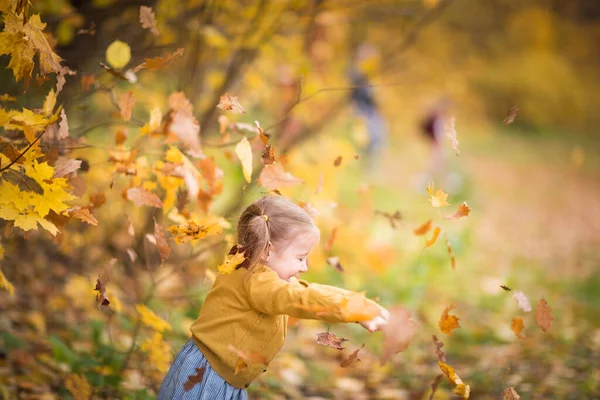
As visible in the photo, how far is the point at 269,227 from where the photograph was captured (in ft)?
4.98

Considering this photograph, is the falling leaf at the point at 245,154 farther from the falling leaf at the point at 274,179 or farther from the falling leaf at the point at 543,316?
the falling leaf at the point at 543,316

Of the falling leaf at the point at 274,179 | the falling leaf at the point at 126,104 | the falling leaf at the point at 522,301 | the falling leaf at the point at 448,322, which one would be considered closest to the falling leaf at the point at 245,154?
the falling leaf at the point at 274,179

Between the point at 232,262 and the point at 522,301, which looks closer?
the point at 232,262

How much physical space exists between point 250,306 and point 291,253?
18 cm

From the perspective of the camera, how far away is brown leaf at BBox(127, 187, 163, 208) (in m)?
1.60

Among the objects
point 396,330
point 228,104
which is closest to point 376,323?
point 396,330

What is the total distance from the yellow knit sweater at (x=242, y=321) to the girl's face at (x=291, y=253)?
0.03 metres

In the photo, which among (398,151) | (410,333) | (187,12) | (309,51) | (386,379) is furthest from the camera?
(398,151)

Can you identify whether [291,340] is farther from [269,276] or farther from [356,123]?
[269,276]

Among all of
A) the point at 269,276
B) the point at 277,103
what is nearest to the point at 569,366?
the point at 269,276

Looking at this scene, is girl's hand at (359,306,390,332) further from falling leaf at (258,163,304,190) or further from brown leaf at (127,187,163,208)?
brown leaf at (127,187,163,208)

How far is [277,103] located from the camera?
209 inches

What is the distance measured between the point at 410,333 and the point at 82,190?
0.97 meters

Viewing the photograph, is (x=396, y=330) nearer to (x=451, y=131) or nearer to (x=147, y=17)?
(x=451, y=131)
